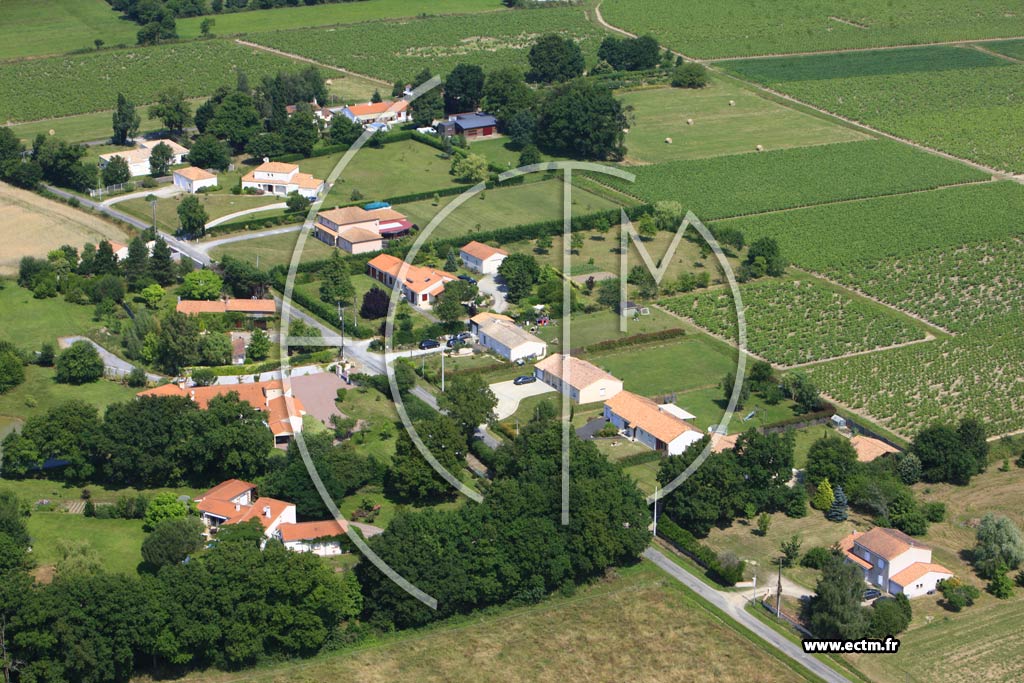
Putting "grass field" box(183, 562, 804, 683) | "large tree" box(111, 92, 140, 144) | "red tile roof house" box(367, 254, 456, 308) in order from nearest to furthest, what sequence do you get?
"grass field" box(183, 562, 804, 683)
"red tile roof house" box(367, 254, 456, 308)
"large tree" box(111, 92, 140, 144)

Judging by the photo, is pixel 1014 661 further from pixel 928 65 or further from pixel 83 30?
pixel 83 30

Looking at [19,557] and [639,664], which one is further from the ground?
[19,557]

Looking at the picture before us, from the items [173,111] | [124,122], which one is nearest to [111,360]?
[124,122]

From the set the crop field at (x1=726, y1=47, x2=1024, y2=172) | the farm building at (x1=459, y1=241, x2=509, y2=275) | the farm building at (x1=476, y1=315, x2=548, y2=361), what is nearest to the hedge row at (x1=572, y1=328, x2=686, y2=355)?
the farm building at (x1=476, y1=315, x2=548, y2=361)

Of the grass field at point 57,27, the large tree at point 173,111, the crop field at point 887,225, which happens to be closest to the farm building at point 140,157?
the large tree at point 173,111

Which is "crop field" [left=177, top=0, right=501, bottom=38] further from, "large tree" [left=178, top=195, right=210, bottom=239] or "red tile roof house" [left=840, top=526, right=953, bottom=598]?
"red tile roof house" [left=840, top=526, right=953, bottom=598]

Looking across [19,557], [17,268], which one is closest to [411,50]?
[17,268]

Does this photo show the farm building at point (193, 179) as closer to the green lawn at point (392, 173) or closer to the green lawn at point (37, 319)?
the green lawn at point (392, 173)
